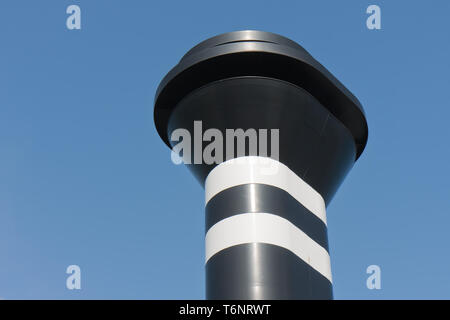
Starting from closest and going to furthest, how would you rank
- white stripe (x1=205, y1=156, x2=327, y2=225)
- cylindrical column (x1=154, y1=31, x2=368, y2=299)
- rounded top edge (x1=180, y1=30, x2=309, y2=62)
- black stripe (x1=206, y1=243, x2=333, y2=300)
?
black stripe (x1=206, y1=243, x2=333, y2=300) → cylindrical column (x1=154, y1=31, x2=368, y2=299) → white stripe (x1=205, y1=156, x2=327, y2=225) → rounded top edge (x1=180, y1=30, x2=309, y2=62)

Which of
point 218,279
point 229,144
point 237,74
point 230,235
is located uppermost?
point 237,74

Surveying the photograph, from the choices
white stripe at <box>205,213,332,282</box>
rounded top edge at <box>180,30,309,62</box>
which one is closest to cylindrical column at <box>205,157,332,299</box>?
white stripe at <box>205,213,332,282</box>

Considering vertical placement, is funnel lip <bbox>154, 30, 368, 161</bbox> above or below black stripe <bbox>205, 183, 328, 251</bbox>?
above

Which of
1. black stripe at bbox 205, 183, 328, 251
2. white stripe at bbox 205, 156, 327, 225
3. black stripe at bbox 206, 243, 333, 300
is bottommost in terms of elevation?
black stripe at bbox 206, 243, 333, 300

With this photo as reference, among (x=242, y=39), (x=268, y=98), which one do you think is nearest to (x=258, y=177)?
(x=268, y=98)

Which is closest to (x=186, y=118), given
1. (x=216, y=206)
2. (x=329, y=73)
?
(x=216, y=206)

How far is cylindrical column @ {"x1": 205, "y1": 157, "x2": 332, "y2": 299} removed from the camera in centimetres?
713

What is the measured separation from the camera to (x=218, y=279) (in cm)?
725

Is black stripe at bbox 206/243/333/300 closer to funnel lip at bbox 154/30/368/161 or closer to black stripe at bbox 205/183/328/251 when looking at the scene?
black stripe at bbox 205/183/328/251

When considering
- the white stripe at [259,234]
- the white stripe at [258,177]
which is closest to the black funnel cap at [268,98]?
the white stripe at [258,177]
